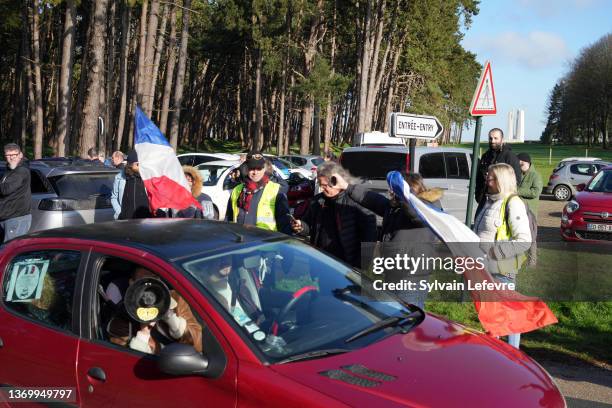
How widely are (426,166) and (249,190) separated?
7055 mm

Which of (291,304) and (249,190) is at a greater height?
(249,190)

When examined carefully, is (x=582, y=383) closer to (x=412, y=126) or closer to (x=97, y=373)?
(x=412, y=126)

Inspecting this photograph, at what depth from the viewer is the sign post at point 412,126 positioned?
24.3ft

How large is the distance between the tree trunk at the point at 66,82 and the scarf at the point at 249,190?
16.0m

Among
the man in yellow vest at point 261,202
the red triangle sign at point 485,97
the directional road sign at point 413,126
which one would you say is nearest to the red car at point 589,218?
the red triangle sign at point 485,97

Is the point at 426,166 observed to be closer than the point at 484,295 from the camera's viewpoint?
No

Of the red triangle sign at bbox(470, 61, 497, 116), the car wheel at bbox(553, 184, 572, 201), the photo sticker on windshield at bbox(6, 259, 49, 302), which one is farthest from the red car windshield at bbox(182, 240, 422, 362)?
the car wheel at bbox(553, 184, 572, 201)

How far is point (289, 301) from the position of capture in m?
3.68

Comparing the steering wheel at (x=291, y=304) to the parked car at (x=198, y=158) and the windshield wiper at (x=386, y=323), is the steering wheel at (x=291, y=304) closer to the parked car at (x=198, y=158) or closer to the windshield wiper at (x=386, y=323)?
the windshield wiper at (x=386, y=323)

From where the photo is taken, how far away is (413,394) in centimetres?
292

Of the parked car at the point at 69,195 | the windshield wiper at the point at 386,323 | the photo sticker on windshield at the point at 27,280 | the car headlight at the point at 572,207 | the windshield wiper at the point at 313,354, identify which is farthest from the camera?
the car headlight at the point at 572,207

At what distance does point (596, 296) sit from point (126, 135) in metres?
44.9

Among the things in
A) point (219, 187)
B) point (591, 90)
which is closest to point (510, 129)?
point (219, 187)

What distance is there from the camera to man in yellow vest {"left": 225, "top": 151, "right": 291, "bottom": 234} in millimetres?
6293
